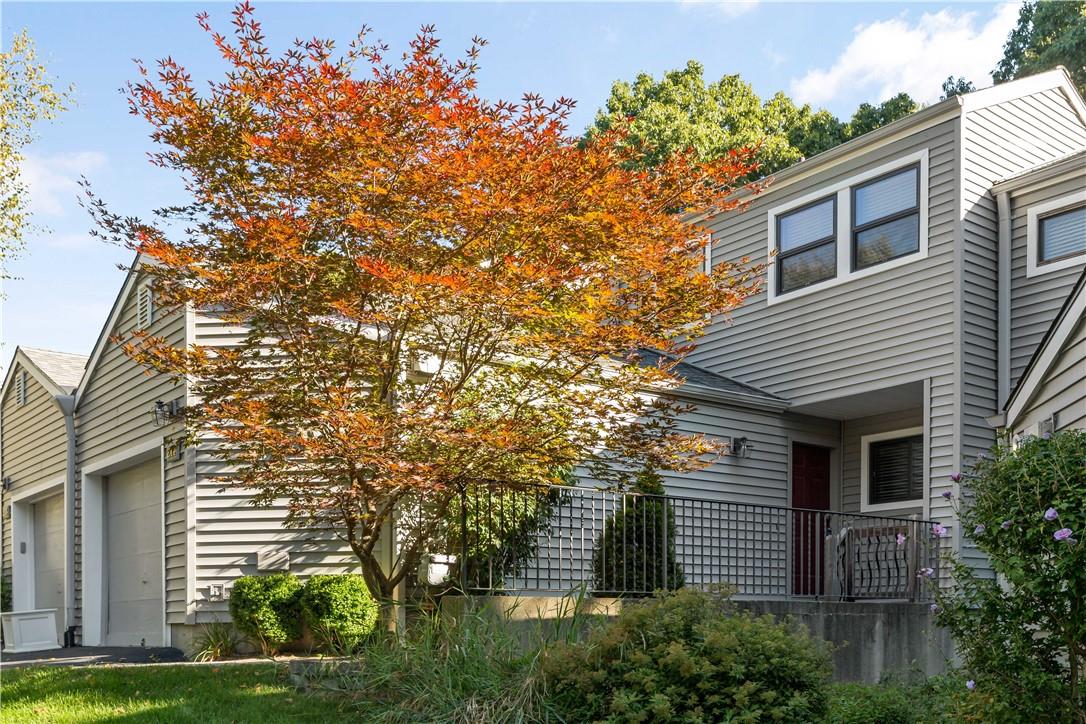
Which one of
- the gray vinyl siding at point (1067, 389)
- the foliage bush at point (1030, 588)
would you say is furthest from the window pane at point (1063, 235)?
the foliage bush at point (1030, 588)

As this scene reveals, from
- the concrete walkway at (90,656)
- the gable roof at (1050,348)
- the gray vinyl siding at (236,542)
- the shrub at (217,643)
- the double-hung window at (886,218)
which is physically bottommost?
the concrete walkway at (90,656)

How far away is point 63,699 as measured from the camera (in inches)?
296

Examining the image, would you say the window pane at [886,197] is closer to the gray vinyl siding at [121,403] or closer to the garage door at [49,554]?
the gray vinyl siding at [121,403]

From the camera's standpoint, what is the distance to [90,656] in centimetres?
1170

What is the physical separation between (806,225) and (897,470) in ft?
11.4

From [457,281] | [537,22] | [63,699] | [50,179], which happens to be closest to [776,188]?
[537,22]

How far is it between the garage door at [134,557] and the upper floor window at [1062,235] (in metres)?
10.9

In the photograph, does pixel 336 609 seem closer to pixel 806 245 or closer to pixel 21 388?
pixel 806 245

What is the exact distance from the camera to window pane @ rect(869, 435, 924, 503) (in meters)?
13.2

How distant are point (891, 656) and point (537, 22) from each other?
334 inches

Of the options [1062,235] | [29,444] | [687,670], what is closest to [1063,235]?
[1062,235]

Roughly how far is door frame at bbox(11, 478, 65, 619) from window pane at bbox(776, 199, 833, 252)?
12031 mm

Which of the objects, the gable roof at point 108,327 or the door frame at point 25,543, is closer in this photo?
the gable roof at point 108,327

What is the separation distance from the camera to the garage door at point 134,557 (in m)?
12.7
